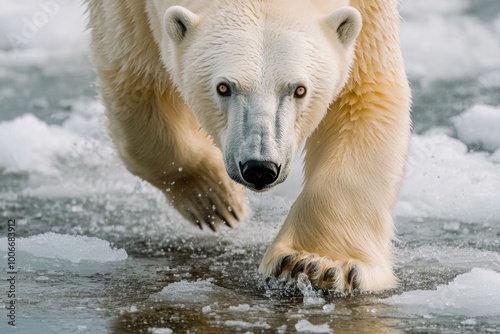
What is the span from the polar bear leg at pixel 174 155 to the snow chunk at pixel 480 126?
180cm

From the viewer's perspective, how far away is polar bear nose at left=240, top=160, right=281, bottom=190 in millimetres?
3447

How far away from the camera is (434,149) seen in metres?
6.33

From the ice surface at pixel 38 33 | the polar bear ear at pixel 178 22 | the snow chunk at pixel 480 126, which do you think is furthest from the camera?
the ice surface at pixel 38 33

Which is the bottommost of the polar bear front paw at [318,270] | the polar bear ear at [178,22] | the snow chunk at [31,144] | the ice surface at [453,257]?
the polar bear front paw at [318,270]

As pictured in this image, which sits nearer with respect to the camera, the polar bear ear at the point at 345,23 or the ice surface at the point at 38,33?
the polar bear ear at the point at 345,23

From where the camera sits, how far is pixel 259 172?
136 inches

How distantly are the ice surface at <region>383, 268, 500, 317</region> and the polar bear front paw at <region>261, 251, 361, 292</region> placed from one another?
22 centimetres

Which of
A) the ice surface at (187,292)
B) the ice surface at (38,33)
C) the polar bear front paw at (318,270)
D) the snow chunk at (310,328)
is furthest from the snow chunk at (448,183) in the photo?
the ice surface at (38,33)

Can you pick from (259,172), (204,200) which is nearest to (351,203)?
(259,172)

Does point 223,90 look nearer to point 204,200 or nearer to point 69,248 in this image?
point 69,248

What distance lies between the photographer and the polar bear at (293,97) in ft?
11.8

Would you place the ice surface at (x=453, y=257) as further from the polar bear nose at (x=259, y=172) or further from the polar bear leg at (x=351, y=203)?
the polar bear nose at (x=259, y=172)

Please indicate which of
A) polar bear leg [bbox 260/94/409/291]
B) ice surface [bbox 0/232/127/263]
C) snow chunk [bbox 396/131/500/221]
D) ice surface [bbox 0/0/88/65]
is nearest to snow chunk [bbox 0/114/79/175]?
ice surface [bbox 0/232/127/263]

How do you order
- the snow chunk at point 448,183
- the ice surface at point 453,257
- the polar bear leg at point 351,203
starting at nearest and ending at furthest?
the polar bear leg at point 351,203, the ice surface at point 453,257, the snow chunk at point 448,183
